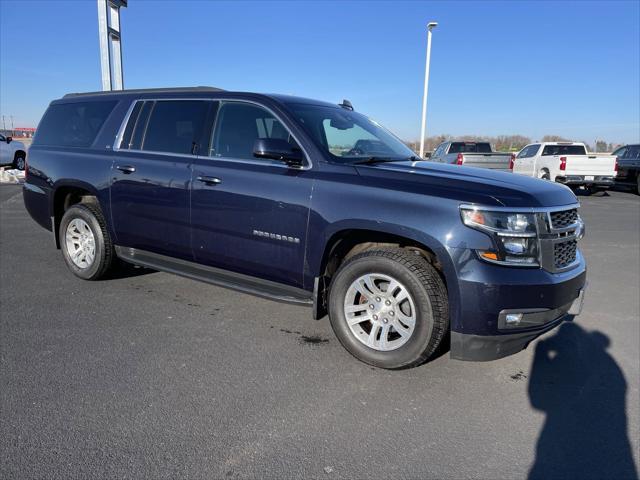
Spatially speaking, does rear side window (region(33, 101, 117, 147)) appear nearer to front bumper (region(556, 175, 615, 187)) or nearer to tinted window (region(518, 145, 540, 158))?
front bumper (region(556, 175, 615, 187))

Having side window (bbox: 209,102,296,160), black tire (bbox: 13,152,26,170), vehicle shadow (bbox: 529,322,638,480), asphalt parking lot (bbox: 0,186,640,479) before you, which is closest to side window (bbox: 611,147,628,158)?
asphalt parking lot (bbox: 0,186,640,479)

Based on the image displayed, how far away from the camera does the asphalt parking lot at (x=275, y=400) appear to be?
241 cm

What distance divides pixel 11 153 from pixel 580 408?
74.3ft

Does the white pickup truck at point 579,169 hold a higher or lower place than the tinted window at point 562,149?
lower

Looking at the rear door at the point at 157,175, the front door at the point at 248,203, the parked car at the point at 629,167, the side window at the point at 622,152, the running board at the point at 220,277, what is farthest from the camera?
the side window at the point at 622,152

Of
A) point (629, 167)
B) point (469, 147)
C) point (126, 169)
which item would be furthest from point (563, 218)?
point (629, 167)

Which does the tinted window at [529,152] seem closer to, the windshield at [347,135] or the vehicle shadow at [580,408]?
the windshield at [347,135]

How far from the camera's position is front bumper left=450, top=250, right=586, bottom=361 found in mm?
2904

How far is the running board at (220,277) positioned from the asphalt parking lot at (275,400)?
1.26 ft

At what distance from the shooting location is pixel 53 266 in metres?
5.87

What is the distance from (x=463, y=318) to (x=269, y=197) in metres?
1.69

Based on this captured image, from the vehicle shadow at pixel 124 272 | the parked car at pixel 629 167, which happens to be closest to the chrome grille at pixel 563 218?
the vehicle shadow at pixel 124 272

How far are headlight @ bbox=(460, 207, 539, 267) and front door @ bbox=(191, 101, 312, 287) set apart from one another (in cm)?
123

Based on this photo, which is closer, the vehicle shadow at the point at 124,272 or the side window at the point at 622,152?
the vehicle shadow at the point at 124,272
